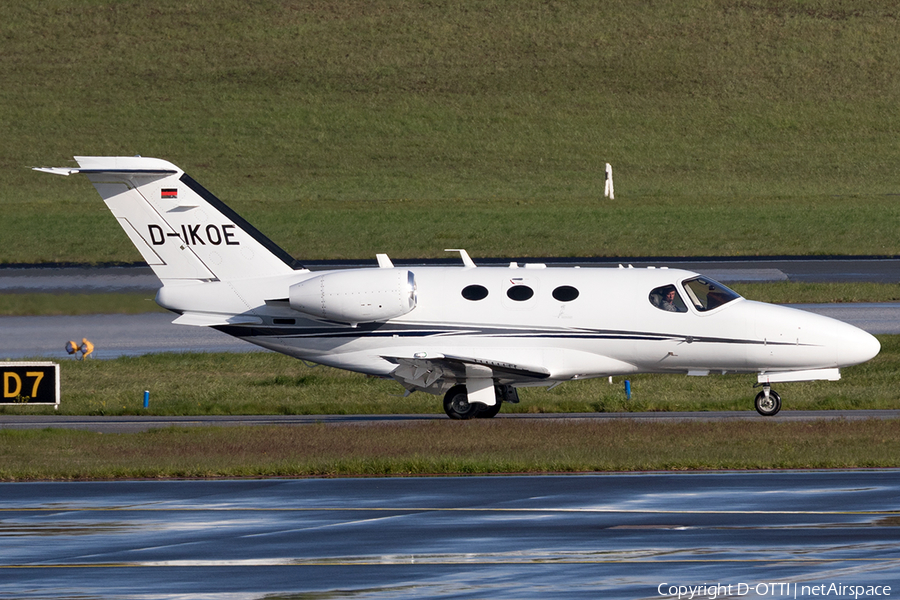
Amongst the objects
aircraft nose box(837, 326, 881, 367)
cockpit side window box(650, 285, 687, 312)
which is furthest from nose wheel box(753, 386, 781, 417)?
cockpit side window box(650, 285, 687, 312)

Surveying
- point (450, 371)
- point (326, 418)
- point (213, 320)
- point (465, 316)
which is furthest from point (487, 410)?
point (213, 320)

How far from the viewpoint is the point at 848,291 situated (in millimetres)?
47188

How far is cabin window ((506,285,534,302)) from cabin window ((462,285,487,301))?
0.46m

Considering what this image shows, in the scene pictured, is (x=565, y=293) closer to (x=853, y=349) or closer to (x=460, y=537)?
(x=853, y=349)

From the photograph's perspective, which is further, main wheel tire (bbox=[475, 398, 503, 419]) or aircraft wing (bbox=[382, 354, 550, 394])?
main wheel tire (bbox=[475, 398, 503, 419])

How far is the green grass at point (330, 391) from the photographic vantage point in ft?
101

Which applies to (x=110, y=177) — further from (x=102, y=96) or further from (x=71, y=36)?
(x=71, y=36)

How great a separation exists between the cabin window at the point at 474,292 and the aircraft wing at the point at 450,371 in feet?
3.86

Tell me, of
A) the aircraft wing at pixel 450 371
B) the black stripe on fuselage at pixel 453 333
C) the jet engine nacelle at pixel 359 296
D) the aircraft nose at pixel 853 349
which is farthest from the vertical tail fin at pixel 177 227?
the aircraft nose at pixel 853 349

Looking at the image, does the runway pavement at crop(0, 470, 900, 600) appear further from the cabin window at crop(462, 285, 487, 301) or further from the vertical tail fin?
the vertical tail fin

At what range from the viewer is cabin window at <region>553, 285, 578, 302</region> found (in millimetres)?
27766

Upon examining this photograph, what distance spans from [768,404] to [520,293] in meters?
5.16

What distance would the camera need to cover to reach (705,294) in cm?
2784

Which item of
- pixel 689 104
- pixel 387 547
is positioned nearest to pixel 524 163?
pixel 689 104
